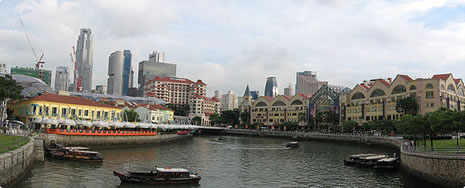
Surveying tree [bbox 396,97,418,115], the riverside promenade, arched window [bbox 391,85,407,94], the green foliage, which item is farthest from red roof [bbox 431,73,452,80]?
the green foliage

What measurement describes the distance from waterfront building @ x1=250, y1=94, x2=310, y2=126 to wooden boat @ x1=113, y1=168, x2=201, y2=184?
118562 mm

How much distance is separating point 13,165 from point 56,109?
51.1 metres

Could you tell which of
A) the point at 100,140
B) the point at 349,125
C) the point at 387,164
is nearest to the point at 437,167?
the point at 387,164

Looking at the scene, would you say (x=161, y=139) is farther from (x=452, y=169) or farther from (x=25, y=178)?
(x=452, y=169)

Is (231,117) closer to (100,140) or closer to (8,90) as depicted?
(100,140)

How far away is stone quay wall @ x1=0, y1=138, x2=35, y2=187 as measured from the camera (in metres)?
28.9

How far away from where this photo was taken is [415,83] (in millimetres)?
105375

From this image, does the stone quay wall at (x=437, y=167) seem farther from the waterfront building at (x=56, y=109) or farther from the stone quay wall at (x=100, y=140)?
the waterfront building at (x=56, y=109)

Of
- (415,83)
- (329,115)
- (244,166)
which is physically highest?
(415,83)

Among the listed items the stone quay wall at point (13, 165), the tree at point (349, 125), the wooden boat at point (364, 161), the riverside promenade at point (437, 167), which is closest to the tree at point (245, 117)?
the tree at point (349, 125)

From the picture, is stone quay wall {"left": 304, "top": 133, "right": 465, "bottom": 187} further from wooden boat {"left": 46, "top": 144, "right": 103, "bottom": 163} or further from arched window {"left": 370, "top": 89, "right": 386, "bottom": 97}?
arched window {"left": 370, "top": 89, "right": 386, "bottom": 97}

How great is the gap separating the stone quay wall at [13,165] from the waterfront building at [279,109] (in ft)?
411

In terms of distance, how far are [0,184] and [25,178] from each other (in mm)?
7829

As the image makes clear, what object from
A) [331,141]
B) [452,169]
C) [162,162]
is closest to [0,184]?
[162,162]
